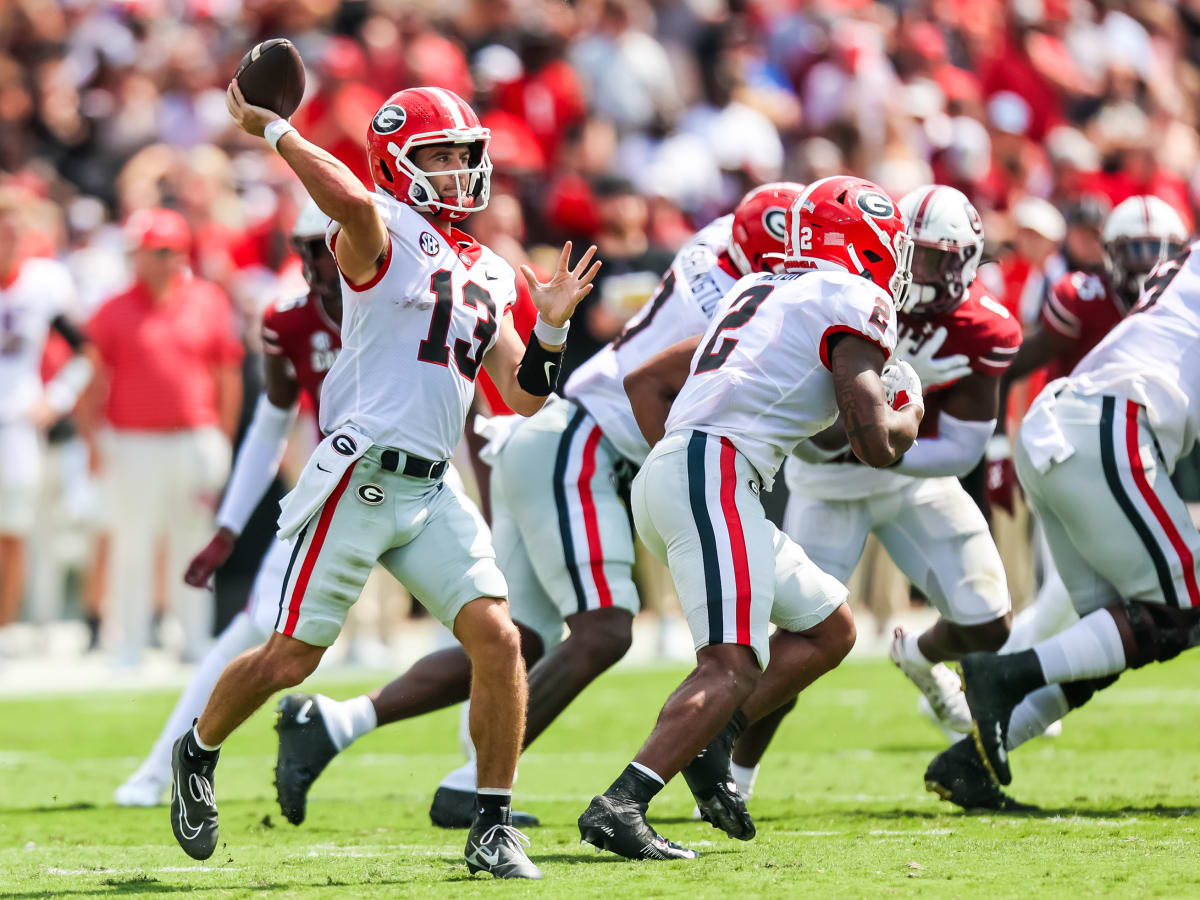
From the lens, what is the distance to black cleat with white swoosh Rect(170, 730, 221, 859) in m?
4.91

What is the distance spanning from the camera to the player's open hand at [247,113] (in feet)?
15.4

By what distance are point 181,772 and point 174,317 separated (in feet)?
20.8

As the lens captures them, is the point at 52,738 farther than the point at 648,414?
Yes

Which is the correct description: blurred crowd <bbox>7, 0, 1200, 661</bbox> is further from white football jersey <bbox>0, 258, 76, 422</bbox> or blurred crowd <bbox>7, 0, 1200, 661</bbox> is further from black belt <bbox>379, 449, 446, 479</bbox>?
black belt <bbox>379, 449, 446, 479</bbox>

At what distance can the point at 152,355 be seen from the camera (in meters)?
10.8

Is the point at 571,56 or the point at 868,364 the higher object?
the point at 571,56

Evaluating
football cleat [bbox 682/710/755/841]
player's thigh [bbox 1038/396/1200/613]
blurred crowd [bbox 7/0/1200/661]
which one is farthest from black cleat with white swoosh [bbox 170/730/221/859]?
blurred crowd [bbox 7/0/1200/661]

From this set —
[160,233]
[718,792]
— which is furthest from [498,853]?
[160,233]

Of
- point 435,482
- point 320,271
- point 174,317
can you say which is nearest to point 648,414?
point 435,482

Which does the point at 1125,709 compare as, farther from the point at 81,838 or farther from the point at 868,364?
the point at 81,838

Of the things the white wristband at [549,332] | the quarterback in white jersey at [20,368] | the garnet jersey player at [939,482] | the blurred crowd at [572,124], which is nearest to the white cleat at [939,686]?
the garnet jersey player at [939,482]

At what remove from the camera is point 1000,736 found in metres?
5.70

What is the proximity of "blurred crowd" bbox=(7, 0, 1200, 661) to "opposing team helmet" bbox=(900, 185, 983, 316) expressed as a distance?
4592 millimetres

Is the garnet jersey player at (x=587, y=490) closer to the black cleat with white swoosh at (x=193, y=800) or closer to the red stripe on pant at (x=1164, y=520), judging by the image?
the black cleat with white swoosh at (x=193, y=800)
